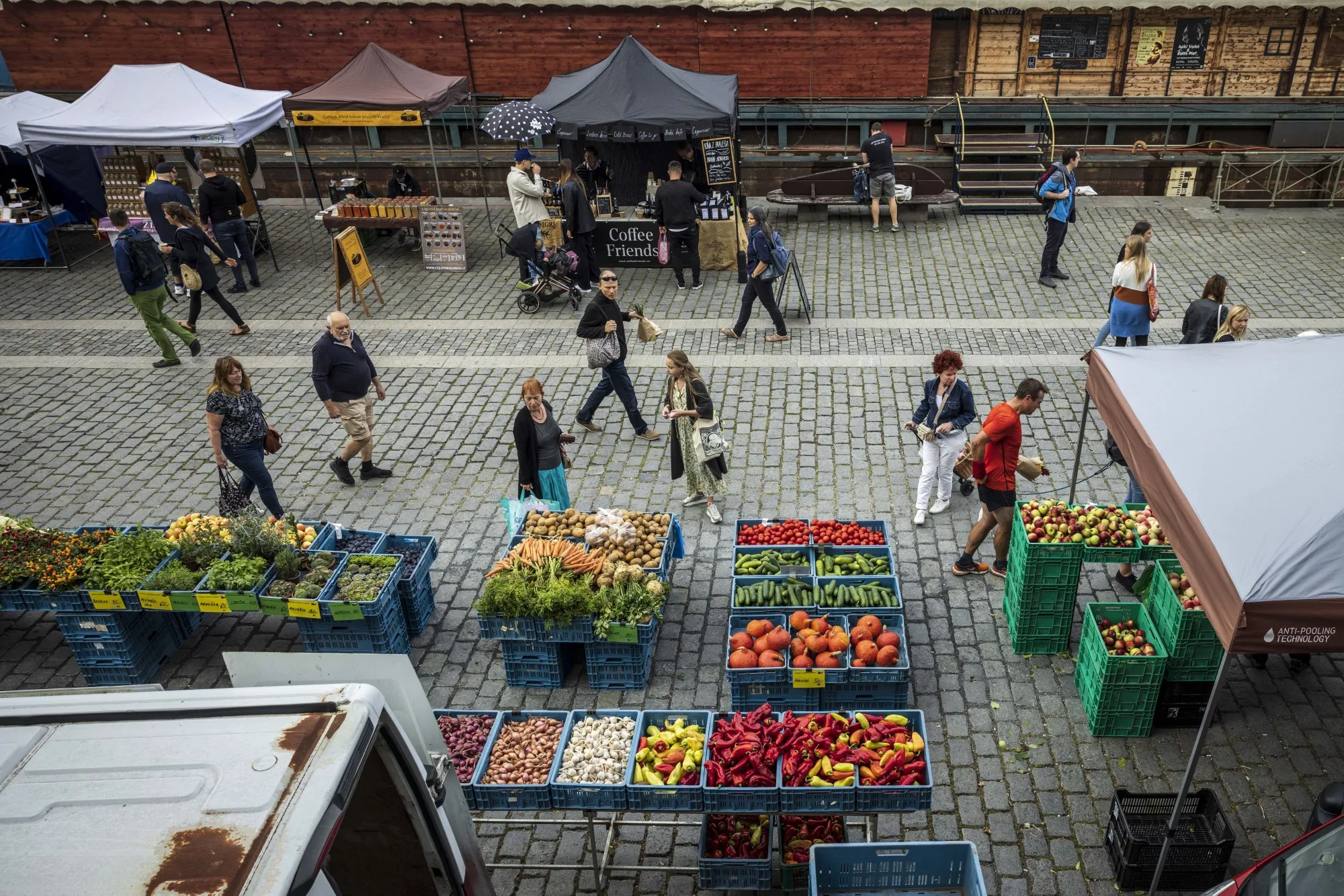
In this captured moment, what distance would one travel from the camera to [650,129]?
14961 mm

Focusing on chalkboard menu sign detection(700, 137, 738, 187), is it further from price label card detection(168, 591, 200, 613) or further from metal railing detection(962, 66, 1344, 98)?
price label card detection(168, 591, 200, 613)

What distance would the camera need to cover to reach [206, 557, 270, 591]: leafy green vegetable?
290 inches

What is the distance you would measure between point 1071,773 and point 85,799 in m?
5.82

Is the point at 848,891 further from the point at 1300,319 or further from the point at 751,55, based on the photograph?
the point at 751,55

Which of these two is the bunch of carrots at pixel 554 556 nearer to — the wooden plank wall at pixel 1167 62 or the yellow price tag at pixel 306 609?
the yellow price tag at pixel 306 609

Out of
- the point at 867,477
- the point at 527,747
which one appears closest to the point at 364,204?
the point at 867,477

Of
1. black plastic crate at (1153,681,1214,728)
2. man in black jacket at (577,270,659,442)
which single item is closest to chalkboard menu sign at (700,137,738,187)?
man in black jacket at (577,270,659,442)

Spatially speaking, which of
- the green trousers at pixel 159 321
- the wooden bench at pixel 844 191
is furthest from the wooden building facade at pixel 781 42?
the green trousers at pixel 159 321

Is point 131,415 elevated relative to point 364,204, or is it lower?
lower

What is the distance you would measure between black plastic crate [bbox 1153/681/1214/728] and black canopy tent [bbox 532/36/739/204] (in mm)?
10963

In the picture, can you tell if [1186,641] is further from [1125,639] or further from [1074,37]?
[1074,37]

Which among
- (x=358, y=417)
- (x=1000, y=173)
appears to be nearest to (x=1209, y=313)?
(x=358, y=417)

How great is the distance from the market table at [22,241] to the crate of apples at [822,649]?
1659cm

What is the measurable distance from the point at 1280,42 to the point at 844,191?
31.5 ft
